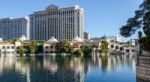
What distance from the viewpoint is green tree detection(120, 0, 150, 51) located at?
1770 inches

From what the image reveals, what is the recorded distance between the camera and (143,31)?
47125 millimetres

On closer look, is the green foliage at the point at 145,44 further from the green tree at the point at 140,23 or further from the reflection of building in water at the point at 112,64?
the reflection of building in water at the point at 112,64

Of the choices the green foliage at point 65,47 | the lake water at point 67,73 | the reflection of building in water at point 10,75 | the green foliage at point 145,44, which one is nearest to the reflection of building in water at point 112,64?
the lake water at point 67,73

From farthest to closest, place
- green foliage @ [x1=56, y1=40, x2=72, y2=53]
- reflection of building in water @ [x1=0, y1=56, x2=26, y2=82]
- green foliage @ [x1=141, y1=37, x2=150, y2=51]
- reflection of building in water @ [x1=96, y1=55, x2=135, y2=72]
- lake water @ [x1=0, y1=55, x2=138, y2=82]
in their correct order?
green foliage @ [x1=56, y1=40, x2=72, y2=53], reflection of building in water @ [x1=96, y1=55, x2=135, y2=72], lake water @ [x1=0, y1=55, x2=138, y2=82], reflection of building in water @ [x1=0, y1=56, x2=26, y2=82], green foliage @ [x1=141, y1=37, x2=150, y2=51]

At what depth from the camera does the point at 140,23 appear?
47875 mm

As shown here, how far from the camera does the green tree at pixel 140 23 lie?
148 ft

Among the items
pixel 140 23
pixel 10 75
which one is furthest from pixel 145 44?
pixel 10 75

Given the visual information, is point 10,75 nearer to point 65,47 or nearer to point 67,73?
point 67,73

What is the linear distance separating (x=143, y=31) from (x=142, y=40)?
Result: 1401mm

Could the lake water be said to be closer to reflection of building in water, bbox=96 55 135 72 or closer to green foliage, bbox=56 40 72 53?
reflection of building in water, bbox=96 55 135 72

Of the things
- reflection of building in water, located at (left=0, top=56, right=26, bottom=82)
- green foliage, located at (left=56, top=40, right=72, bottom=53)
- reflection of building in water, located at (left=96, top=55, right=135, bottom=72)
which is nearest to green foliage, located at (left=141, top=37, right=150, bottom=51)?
reflection of building in water, located at (left=0, top=56, right=26, bottom=82)

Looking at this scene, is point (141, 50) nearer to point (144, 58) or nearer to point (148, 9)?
point (144, 58)

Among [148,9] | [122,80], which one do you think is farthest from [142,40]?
[122,80]

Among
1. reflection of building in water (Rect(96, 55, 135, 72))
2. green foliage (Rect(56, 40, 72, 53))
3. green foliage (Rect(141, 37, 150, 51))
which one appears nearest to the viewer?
green foliage (Rect(141, 37, 150, 51))
